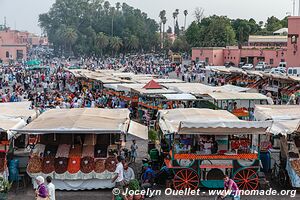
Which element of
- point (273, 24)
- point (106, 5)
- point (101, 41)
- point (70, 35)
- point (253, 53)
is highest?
point (106, 5)

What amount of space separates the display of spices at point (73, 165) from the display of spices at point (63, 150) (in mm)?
211

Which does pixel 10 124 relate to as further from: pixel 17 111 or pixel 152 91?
pixel 152 91

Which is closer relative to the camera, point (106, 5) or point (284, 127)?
point (284, 127)

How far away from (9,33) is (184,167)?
298 ft

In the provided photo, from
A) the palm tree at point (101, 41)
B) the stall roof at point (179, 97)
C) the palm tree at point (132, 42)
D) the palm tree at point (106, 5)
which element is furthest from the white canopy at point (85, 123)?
the palm tree at point (106, 5)

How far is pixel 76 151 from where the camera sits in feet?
40.5

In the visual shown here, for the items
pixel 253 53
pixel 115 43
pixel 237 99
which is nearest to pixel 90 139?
pixel 237 99

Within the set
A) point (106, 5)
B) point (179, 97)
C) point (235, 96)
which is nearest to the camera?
point (179, 97)

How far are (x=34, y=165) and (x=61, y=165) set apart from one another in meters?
0.64

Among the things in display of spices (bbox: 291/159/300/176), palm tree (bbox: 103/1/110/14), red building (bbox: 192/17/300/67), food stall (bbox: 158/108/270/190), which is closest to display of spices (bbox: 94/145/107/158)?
food stall (bbox: 158/108/270/190)

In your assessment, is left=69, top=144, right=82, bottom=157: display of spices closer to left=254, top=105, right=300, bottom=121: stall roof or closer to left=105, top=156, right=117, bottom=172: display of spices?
left=105, top=156, right=117, bottom=172: display of spices

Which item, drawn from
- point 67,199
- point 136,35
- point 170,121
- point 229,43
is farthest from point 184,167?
point 136,35

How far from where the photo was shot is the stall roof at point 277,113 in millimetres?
13925

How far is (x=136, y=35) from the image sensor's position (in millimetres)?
97500
